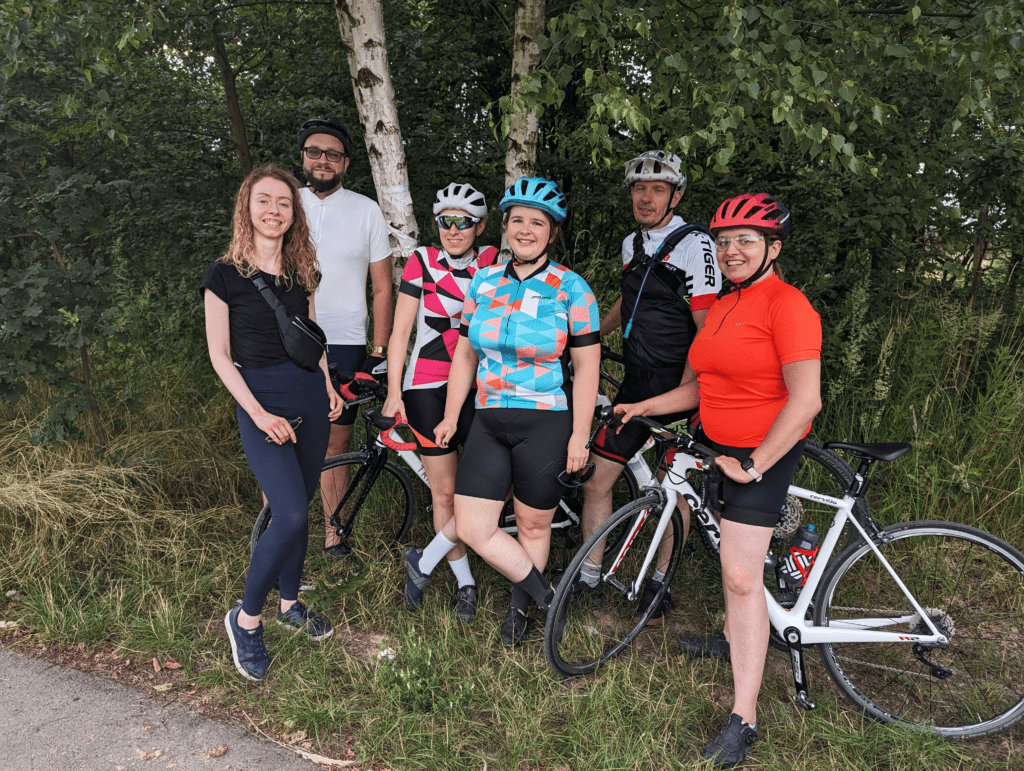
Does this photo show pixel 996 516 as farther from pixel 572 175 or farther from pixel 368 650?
pixel 572 175

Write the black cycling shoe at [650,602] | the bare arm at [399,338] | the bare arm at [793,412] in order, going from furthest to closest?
the black cycling shoe at [650,602] → the bare arm at [399,338] → the bare arm at [793,412]

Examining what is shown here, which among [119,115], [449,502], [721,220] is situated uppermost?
[119,115]

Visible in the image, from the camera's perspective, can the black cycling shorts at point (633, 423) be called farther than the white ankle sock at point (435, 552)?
No

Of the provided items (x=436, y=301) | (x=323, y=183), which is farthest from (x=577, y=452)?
(x=323, y=183)

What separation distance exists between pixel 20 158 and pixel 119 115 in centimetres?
135

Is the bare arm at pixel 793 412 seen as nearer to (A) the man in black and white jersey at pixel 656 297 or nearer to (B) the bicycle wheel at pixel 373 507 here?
(A) the man in black and white jersey at pixel 656 297

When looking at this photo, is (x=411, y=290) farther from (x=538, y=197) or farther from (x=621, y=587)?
(x=621, y=587)

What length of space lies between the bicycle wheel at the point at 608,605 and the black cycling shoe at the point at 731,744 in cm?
69

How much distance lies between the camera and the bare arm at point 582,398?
2.98 metres

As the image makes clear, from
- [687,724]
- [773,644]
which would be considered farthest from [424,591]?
[773,644]

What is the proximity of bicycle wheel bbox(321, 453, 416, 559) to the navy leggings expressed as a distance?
0.75 metres

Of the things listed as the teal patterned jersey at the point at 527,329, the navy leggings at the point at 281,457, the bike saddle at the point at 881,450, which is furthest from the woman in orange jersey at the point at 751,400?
the navy leggings at the point at 281,457

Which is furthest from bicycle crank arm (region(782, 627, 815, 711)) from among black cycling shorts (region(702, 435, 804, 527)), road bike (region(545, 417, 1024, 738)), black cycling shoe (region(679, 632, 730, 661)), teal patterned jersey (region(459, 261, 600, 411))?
teal patterned jersey (region(459, 261, 600, 411))

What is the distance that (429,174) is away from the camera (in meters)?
6.25
